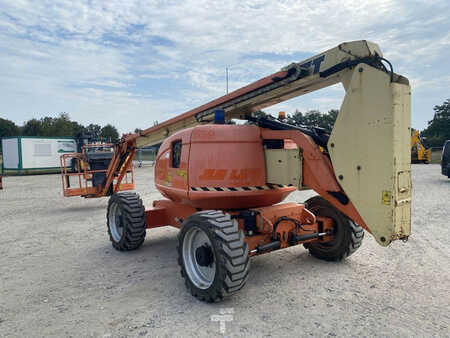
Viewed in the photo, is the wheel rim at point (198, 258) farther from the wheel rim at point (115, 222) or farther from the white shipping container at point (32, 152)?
the white shipping container at point (32, 152)

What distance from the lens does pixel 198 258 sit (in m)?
4.12

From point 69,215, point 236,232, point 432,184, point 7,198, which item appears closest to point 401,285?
point 236,232

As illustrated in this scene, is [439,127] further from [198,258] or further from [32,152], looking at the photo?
[198,258]

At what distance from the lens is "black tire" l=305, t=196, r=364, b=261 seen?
16.4 feet

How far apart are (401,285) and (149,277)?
3.48 metres

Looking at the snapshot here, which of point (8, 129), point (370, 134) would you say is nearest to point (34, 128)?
point (8, 129)

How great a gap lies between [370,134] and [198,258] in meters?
2.48

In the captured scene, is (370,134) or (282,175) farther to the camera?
(282,175)

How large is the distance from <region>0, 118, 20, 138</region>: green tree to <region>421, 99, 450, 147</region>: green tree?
80.2m

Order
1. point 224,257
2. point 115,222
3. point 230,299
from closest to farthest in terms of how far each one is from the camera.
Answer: point 224,257 < point 230,299 < point 115,222

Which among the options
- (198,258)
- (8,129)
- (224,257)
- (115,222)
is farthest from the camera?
(8,129)

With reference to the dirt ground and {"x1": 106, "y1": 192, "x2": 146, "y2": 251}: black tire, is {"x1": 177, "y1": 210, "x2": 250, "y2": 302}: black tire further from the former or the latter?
{"x1": 106, "y1": 192, "x2": 146, "y2": 251}: black tire

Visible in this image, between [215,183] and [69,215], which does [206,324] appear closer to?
[215,183]

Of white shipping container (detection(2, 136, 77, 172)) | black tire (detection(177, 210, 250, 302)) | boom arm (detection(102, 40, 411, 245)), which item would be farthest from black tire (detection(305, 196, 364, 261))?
white shipping container (detection(2, 136, 77, 172))
